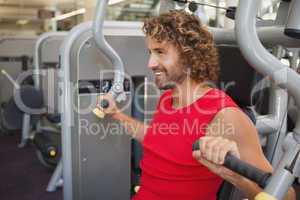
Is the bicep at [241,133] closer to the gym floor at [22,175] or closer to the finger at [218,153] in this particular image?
the finger at [218,153]

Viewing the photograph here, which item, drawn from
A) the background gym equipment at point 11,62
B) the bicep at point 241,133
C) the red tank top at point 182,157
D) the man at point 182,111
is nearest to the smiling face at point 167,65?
the man at point 182,111

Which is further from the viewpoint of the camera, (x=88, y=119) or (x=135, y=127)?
(x=88, y=119)

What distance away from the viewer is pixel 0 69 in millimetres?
5086

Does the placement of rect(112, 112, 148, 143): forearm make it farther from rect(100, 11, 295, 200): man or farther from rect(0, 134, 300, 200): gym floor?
rect(0, 134, 300, 200): gym floor

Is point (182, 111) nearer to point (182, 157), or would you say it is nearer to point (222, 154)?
point (182, 157)

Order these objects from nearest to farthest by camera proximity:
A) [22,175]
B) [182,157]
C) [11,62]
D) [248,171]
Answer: [248,171], [182,157], [22,175], [11,62]

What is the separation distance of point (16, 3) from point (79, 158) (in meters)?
8.70

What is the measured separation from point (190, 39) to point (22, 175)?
2.76 meters

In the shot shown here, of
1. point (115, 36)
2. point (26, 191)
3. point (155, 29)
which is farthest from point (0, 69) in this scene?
point (155, 29)

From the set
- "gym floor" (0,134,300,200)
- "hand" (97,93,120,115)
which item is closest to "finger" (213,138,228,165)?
"hand" (97,93,120,115)

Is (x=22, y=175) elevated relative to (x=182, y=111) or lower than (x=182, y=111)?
lower

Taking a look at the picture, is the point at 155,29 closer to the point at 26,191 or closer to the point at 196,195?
the point at 196,195

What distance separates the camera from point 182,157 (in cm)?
130

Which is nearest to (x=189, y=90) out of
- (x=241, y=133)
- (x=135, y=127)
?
(x=241, y=133)
